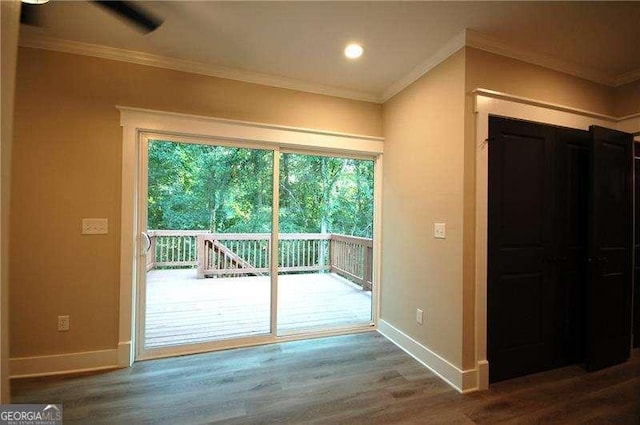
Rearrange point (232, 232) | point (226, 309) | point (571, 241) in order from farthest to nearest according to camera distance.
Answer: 1. point (226, 309)
2. point (232, 232)
3. point (571, 241)

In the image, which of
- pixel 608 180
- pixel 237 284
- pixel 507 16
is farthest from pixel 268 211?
pixel 608 180

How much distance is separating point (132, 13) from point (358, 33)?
1.45 meters

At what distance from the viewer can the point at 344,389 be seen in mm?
2094

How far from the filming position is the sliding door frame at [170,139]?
7.80 ft

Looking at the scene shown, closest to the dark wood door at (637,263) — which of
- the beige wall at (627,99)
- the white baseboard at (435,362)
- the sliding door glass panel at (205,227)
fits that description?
the beige wall at (627,99)

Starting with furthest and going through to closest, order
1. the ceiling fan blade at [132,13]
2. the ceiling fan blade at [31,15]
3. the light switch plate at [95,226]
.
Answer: the light switch plate at [95,226] → the ceiling fan blade at [31,15] → the ceiling fan blade at [132,13]

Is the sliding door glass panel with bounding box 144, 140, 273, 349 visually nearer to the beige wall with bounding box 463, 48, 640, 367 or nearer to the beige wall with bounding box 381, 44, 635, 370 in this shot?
the beige wall with bounding box 381, 44, 635, 370

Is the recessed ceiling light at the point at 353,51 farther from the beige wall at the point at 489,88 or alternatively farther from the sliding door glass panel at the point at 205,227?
the sliding door glass panel at the point at 205,227

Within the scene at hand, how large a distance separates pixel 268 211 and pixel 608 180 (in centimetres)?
306

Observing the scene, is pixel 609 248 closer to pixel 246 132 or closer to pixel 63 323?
pixel 246 132

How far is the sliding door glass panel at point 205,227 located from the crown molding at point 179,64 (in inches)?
26.5

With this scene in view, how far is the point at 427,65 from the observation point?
2459 mm

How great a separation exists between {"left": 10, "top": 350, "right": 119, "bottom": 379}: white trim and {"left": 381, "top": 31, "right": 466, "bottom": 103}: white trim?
3524mm

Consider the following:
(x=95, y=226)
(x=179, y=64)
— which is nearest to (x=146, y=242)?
(x=95, y=226)
